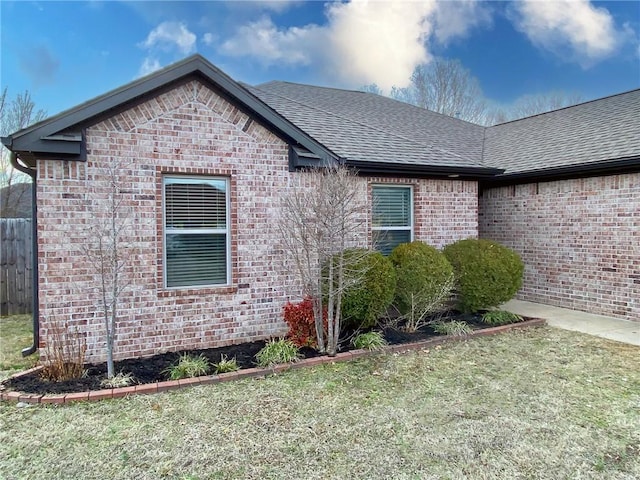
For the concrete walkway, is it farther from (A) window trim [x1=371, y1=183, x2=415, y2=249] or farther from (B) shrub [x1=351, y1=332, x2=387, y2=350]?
(B) shrub [x1=351, y1=332, x2=387, y2=350]

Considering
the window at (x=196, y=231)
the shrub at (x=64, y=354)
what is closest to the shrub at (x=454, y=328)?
the window at (x=196, y=231)

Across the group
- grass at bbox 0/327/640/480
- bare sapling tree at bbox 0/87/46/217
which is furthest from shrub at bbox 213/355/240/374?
bare sapling tree at bbox 0/87/46/217

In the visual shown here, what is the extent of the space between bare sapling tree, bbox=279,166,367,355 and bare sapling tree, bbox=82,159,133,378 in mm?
2297

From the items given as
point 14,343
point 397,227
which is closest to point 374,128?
point 397,227

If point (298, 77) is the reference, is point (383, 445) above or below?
below

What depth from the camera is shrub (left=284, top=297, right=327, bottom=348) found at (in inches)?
249

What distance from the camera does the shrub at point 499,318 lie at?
25.6ft

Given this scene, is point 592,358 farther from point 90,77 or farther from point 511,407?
point 90,77

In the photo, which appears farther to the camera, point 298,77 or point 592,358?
point 298,77

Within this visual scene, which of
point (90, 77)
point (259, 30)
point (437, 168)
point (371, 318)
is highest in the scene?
point (259, 30)

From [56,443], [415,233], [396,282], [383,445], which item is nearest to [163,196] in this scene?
[56,443]

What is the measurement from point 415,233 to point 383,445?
5620 mm

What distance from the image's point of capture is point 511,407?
4.42 meters

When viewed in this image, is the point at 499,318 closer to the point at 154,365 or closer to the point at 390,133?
the point at 390,133
